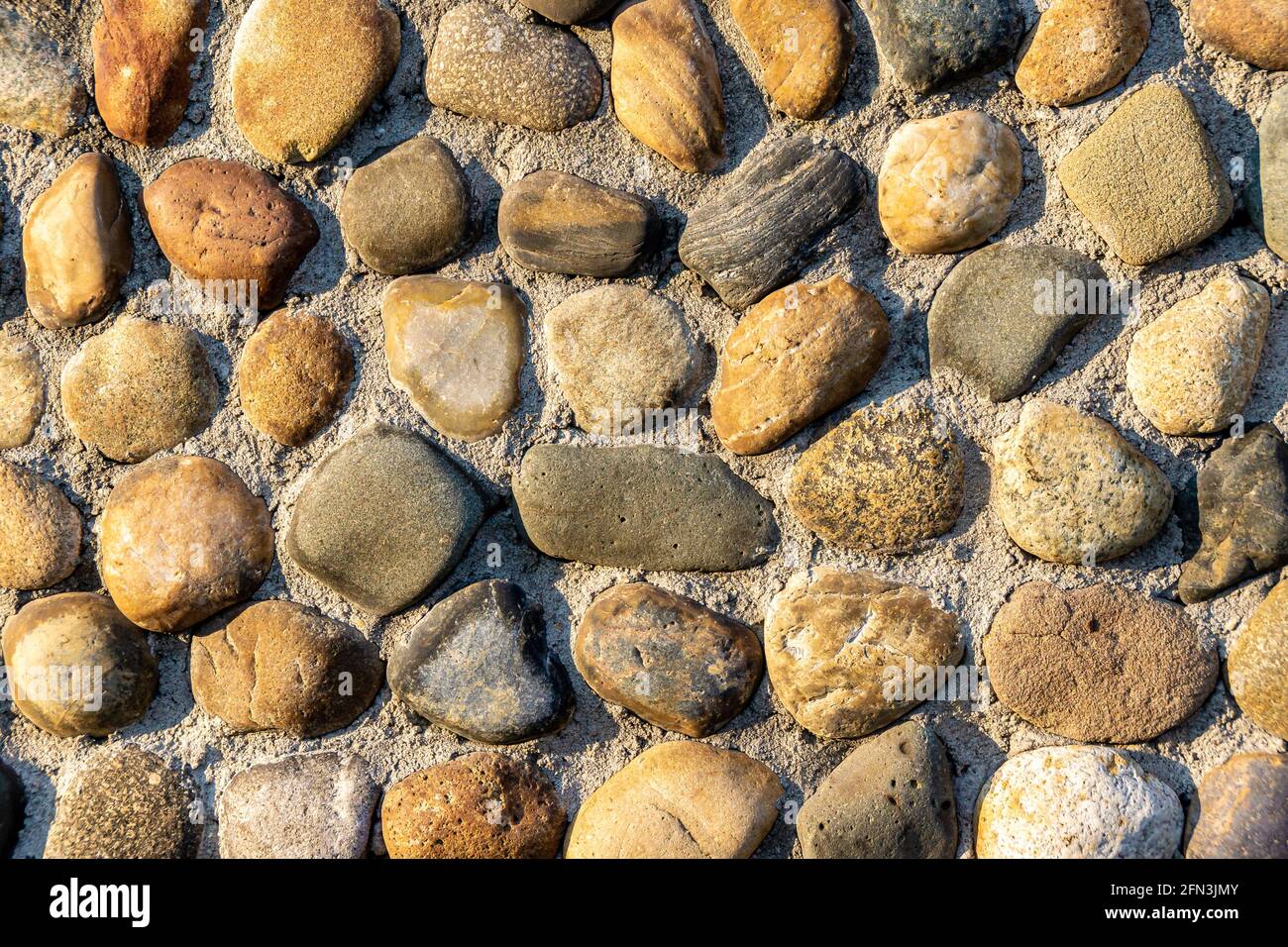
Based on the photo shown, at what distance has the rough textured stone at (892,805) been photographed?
1.35 meters

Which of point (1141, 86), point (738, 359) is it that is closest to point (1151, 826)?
point (738, 359)

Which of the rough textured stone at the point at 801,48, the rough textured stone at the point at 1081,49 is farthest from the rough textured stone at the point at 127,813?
the rough textured stone at the point at 1081,49

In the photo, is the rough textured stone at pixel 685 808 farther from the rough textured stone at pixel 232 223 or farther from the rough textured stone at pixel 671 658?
the rough textured stone at pixel 232 223

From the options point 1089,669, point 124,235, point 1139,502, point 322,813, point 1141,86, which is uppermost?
point 1141,86

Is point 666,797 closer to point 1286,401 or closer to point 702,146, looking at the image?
point 702,146

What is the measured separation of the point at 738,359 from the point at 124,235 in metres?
0.94

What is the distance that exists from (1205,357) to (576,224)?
2.90ft

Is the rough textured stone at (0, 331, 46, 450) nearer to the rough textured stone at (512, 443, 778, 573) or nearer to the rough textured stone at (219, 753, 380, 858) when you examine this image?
the rough textured stone at (219, 753, 380, 858)

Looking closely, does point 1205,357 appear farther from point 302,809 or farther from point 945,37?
point 302,809

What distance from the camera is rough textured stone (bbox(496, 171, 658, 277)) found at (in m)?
1.39

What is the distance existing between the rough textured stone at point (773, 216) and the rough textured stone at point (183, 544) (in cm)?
77

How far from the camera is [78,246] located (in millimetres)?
1448

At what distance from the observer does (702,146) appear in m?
1.39

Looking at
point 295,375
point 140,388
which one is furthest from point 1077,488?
point 140,388
